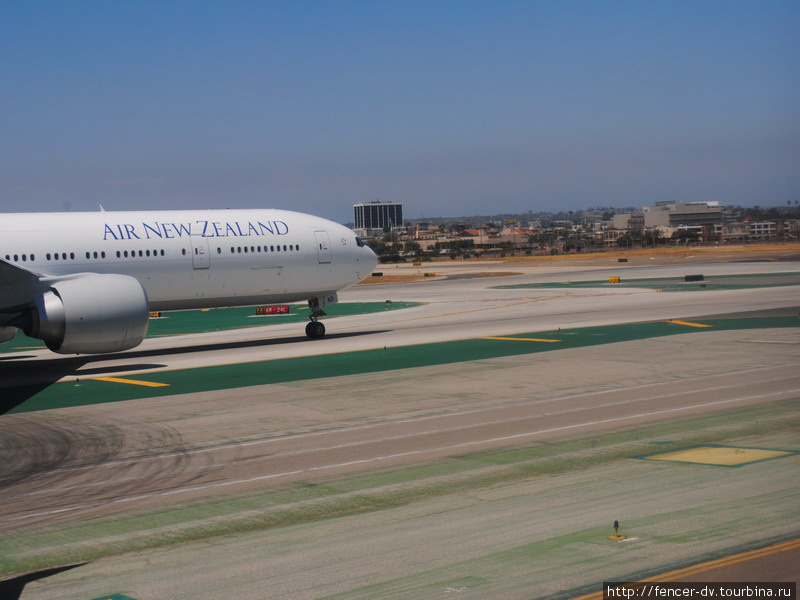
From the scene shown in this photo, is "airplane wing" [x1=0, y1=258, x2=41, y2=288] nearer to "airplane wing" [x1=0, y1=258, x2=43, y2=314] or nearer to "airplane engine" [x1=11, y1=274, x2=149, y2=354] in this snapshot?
"airplane wing" [x1=0, y1=258, x2=43, y2=314]

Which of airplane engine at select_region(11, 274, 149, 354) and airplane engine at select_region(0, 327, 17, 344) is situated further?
airplane engine at select_region(0, 327, 17, 344)

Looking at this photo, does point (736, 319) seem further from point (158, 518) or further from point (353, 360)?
point (158, 518)

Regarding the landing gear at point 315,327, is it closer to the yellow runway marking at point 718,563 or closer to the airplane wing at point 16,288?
the airplane wing at point 16,288

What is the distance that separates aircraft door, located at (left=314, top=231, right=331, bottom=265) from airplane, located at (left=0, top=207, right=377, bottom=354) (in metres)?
0.05

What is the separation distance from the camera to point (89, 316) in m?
28.6

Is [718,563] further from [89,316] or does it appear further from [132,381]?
[89,316]

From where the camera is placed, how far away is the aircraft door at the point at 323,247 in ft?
127

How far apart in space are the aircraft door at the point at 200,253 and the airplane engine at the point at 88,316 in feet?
18.2

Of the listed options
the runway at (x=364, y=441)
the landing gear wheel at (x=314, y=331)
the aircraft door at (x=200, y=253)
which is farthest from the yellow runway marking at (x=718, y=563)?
the landing gear wheel at (x=314, y=331)

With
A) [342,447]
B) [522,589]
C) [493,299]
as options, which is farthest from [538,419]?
[493,299]

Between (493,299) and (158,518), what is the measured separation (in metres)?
47.9

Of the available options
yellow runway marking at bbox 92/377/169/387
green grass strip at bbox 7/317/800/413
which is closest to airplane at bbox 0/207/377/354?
yellow runway marking at bbox 92/377/169/387

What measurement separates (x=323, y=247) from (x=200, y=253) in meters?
5.61

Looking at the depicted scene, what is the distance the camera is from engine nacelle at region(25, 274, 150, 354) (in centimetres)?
2845
